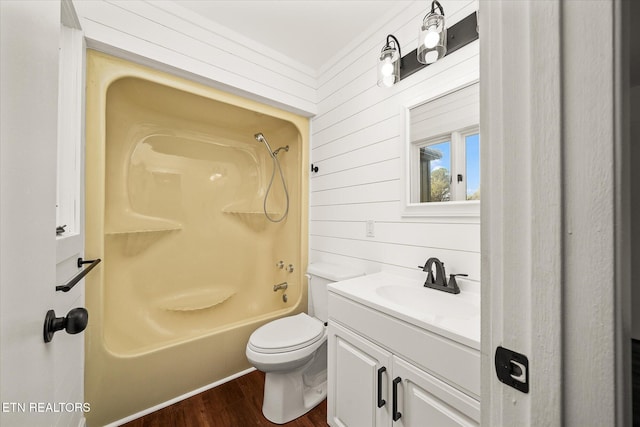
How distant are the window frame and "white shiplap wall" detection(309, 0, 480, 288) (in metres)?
0.03

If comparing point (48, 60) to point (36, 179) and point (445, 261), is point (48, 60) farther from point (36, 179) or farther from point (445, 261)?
point (445, 261)

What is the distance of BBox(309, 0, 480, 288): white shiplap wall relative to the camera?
1.26m

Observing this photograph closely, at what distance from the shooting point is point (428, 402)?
0.90 meters

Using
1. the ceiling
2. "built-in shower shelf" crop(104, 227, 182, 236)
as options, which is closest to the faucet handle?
the ceiling

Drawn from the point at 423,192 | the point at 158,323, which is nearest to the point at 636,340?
the point at 423,192

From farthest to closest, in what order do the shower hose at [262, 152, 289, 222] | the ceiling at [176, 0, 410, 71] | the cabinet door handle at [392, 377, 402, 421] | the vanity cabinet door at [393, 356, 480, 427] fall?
1. the shower hose at [262, 152, 289, 222]
2. the ceiling at [176, 0, 410, 71]
3. the cabinet door handle at [392, 377, 402, 421]
4. the vanity cabinet door at [393, 356, 480, 427]

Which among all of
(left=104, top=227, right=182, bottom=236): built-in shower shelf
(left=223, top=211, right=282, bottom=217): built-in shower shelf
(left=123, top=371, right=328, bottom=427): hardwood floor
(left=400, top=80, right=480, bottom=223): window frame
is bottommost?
(left=123, top=371, right=328, bottom=427): hardwood floor

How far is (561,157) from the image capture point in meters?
0.34

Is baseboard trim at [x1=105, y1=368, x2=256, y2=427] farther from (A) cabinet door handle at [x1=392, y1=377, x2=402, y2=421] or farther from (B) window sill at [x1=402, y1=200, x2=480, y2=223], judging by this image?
(B) window sill at [x1=402, y1=200, x2=480, y2=223]

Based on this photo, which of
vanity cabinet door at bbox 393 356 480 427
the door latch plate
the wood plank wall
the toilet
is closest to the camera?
the door latch plate

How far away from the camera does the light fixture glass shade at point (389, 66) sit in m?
1.44

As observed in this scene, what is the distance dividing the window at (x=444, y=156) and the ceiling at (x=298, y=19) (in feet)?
2.33

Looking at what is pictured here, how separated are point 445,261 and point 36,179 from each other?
1.48 metres

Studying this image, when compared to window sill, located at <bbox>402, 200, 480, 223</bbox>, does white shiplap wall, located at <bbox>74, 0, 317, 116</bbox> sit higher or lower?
higher
